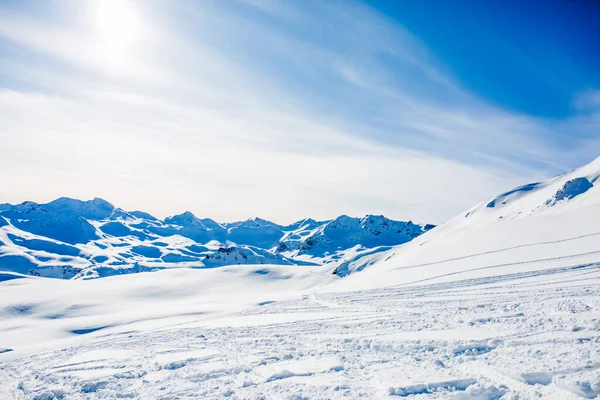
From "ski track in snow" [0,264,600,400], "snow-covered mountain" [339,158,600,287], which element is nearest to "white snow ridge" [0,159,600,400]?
"ski track in snow" [0,264,600,400]

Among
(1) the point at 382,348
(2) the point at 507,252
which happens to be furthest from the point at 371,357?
(2) the point at 507,252

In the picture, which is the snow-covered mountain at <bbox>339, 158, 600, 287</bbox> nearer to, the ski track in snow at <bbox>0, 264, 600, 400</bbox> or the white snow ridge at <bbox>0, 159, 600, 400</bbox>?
the white snow ridge at <bbox>0, 159, 600, 400</bbox>

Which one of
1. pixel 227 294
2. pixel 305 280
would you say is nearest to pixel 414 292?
pixel 227 294

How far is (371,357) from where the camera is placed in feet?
30.3

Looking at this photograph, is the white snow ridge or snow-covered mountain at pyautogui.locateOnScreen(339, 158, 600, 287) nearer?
the white snow ridge

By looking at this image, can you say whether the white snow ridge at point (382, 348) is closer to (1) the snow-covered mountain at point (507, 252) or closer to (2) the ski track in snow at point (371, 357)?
(2) the ski track in snow at point (371, 357)

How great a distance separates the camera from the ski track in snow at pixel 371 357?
7043 millimetres

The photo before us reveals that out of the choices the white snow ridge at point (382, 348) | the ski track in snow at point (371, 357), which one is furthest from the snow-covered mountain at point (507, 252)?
the ski track in snow at point (371, 357)

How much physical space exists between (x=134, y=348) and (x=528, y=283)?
17184 millimetres

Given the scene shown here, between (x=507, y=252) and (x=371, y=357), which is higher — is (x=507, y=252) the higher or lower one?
the higher one

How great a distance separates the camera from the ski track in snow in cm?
704

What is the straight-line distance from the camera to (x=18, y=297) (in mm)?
37312

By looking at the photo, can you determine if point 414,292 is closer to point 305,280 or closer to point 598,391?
point 598,391

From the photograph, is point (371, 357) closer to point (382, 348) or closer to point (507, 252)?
point (382, 348)
